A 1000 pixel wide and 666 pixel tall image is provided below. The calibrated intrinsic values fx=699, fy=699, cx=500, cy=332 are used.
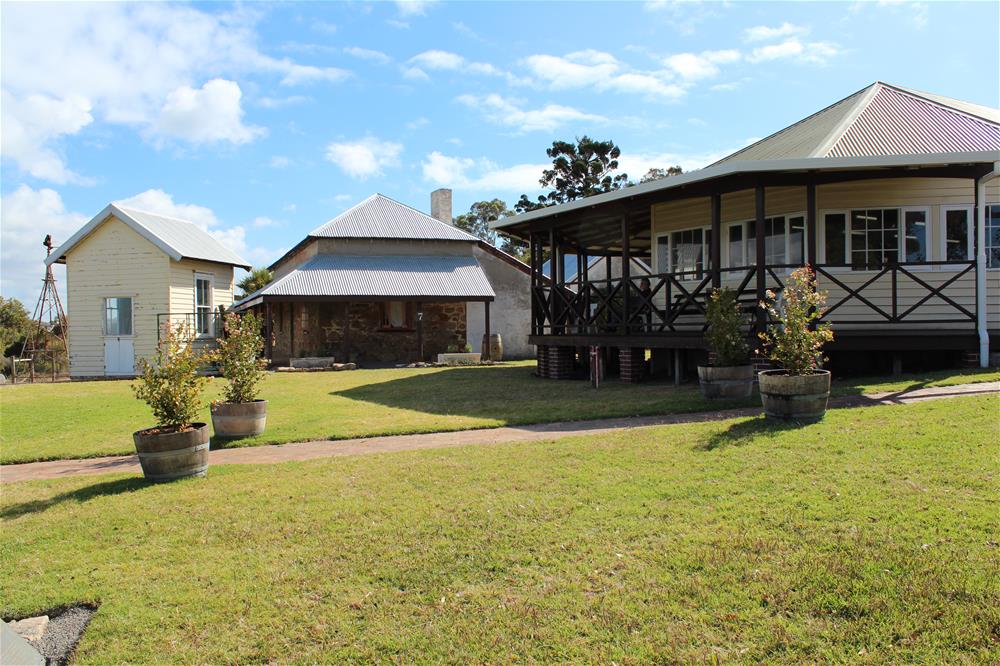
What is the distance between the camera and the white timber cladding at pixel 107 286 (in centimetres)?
2245

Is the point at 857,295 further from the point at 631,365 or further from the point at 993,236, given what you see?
the point at 631,365

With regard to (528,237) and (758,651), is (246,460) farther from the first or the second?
(528,237)

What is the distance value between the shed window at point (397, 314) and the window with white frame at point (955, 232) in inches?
726

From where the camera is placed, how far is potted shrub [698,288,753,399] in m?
10.0

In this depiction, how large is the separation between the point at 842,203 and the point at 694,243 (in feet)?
11.1

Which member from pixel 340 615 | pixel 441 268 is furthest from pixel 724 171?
pixel 441 268

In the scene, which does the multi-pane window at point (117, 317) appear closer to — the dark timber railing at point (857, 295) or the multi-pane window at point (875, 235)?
the dark timber railing at point (857, 295)

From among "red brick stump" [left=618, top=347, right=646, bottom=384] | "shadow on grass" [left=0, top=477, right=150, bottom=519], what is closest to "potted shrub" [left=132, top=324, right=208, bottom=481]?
"shadow on grass" [left=0, top=477, right=150, bottom=519]

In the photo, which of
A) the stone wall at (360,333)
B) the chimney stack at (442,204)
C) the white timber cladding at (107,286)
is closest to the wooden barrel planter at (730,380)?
the stone wall at (360,333)

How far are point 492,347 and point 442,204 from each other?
1018 cm

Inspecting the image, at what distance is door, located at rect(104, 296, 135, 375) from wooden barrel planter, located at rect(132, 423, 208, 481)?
58.0ft

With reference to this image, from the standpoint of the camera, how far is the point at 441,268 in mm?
27203

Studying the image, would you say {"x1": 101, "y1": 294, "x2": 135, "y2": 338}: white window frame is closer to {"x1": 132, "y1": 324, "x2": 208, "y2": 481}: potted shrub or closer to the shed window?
the shed window

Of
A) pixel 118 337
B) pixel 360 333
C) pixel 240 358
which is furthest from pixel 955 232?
pixel 118 337
